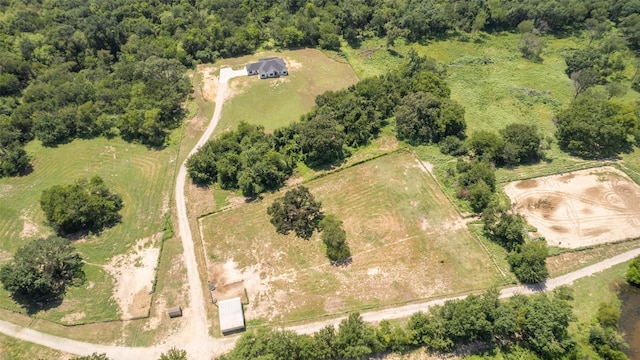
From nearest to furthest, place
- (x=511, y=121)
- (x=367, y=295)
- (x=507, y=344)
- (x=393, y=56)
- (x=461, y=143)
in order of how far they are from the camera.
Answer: (x=507, y=344) < (x=367, y=295) < (x=461, y=143) < (x=511, y=121) < (x=393, y=56)

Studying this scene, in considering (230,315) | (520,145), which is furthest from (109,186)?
(520,145)

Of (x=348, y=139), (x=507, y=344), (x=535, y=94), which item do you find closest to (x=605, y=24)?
(x=535, y=94)

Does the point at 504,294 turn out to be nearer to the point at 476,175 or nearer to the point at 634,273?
the point at 634,273

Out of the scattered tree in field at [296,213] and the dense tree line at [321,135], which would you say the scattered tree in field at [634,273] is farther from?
the scattered tree in field at [296,213]

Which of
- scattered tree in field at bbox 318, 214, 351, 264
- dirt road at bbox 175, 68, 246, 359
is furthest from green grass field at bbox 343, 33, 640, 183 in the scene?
dirt road at bbox 175, 68, 246, 359

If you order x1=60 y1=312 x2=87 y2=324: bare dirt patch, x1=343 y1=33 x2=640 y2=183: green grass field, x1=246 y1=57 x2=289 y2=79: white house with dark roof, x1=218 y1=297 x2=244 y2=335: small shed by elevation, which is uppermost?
x1=343 y1=33 x2=640 y2=183: green grass field

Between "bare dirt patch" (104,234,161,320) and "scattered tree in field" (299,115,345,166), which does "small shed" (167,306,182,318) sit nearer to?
"bare dirt patch" (104,234,161,320)

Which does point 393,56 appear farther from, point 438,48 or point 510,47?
point 510,47
